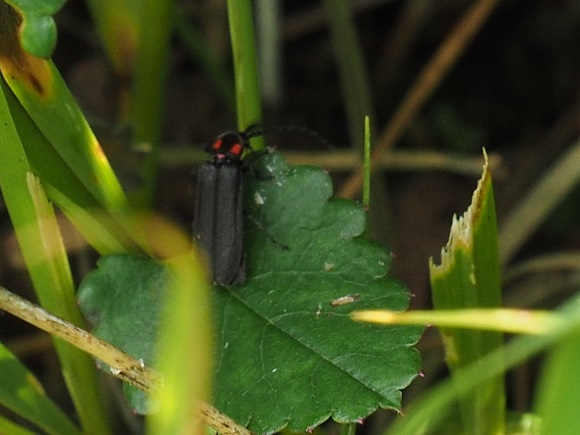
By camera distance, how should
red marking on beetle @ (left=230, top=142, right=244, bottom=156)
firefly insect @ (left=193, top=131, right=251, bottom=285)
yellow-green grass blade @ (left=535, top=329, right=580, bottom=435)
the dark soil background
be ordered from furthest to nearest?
the dark soil background, red marking on beetle @ (left=230, top=142, right=244, bottom=156), firefly insect @ (left=193, top=131, right=251, bottom=285), yellow-green grass blade @ (left=535, top=329, right=580, bottom=435)

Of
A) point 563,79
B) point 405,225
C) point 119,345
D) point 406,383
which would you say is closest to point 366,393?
point 406,383

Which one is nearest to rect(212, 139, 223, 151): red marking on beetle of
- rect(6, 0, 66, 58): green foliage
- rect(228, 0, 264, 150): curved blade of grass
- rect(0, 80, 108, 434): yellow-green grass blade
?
rect(228, 0, 264, 150): curved blade of grass

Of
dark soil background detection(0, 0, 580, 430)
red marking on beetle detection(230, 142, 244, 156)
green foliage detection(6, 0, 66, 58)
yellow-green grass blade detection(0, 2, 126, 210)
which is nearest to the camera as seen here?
green foliage detection(6, 0, 66, 58)

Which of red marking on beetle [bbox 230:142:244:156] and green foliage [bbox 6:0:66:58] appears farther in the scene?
red marking on beetle [bbox 230:142:244:156]

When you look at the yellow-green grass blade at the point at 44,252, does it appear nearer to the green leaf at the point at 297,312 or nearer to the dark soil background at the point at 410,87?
the green leaf at the point at 297,312

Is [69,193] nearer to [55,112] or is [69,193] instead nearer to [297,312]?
[55,112]

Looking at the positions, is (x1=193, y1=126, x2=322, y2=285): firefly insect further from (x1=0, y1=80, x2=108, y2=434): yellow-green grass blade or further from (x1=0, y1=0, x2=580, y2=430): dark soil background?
(x1=0, y1=0, x2=580, y2=430): dark soil background

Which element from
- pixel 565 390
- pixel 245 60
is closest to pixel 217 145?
pixel 245 60

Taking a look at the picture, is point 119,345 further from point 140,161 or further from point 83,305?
point 140,161
